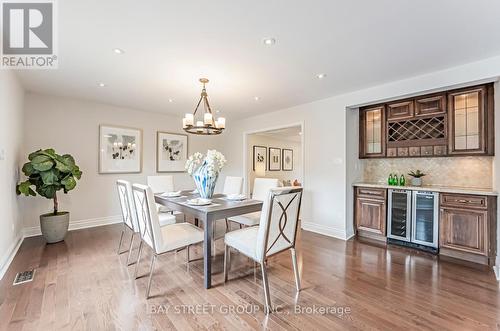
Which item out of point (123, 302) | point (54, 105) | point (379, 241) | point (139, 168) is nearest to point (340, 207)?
point (379, 241)

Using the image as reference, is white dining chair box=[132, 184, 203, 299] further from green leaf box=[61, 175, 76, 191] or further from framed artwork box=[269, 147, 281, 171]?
framed artwork box=[269, 147, 281, 171]

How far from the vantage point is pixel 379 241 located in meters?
3.64

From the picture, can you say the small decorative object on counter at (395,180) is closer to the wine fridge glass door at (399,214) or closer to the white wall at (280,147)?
the wine fridge glass door at (399,214)

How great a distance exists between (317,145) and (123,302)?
143 inches

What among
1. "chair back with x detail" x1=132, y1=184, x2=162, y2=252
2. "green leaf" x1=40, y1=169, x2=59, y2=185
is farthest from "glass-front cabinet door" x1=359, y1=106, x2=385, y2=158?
"green leaf" x1=40, y1=169, x2=59, y2=185

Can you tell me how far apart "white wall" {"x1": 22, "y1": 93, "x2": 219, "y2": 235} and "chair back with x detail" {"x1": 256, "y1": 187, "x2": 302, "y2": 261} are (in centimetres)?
387

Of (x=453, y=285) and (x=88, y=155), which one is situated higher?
(x=88, y=155)

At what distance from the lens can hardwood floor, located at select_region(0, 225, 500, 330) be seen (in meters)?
1.76

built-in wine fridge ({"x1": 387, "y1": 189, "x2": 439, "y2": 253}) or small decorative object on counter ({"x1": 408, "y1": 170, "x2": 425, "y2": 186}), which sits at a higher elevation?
small decorative object on counter ({"x1": 408, "y1": 170, "x2": 425, "y2": 186})

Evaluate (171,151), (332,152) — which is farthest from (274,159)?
(332,152)

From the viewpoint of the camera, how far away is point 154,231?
212cm

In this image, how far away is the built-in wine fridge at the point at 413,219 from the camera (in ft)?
10.2

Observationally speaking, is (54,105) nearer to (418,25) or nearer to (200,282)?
(200,282)

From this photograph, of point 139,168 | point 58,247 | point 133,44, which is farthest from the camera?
point 139,168
